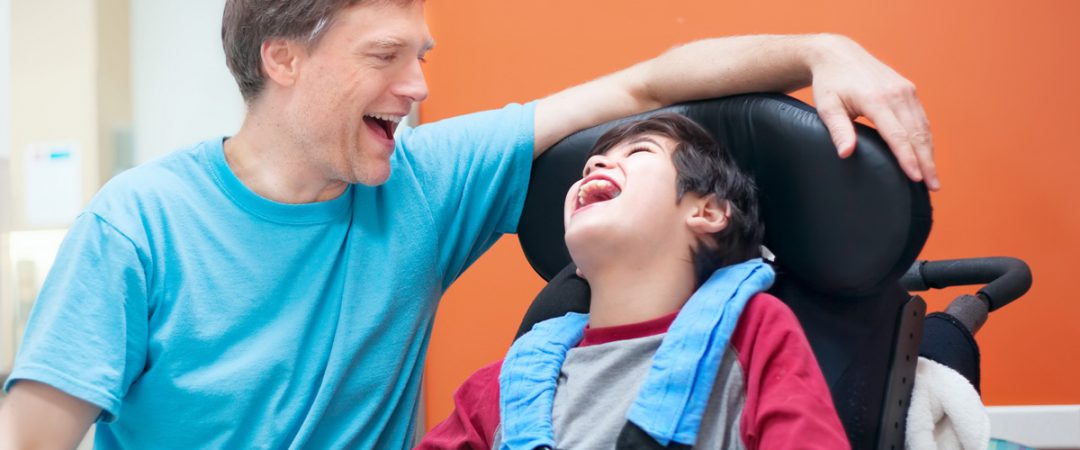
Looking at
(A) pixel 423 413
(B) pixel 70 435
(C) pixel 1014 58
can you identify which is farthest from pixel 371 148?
(C) pixel 1014 58

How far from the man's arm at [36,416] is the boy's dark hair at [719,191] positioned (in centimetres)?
78

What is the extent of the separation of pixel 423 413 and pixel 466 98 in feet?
2.55

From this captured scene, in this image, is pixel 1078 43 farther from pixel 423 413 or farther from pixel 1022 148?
pixel 423 413

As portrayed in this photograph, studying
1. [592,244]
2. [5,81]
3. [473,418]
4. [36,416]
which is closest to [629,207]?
Result: [592,244]

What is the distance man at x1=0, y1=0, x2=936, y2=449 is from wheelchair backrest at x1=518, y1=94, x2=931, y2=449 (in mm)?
110

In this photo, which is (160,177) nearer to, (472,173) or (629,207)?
(472,173)

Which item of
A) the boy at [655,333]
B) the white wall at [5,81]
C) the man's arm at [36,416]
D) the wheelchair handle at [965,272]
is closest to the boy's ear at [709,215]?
the boy at [655,333]

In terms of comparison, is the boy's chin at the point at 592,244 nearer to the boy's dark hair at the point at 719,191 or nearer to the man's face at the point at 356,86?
the boy's dark hair at the point at 719,191

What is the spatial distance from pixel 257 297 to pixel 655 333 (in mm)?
563

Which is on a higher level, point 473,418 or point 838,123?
point 838,123

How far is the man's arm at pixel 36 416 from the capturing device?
1.26 m

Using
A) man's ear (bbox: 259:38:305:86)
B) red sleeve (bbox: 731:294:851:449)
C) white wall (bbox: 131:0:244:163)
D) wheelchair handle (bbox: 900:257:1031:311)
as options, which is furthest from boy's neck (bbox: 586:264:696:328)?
white wall (bbox: 131:0:244:163)

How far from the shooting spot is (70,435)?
4.22ft

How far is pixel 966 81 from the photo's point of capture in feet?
7.98
